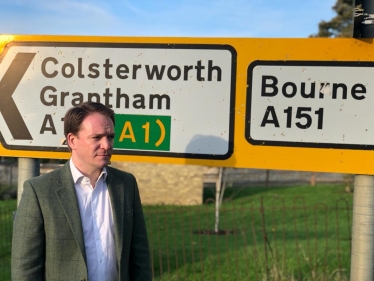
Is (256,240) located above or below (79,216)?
below

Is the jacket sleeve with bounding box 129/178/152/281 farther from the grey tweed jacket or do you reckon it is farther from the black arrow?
the black arrow

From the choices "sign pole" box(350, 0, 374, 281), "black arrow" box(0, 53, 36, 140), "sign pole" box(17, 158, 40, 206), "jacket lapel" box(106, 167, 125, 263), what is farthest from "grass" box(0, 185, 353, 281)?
"jacket lapel" box(106, 167, 125, 263)

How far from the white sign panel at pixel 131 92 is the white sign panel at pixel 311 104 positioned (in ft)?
0.51

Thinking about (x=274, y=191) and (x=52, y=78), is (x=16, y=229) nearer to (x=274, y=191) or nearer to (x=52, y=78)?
(x=52, y=78)

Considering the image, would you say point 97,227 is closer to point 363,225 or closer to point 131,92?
point 131,92

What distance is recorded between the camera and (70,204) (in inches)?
93.2

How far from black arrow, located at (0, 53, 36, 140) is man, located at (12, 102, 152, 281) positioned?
108cm

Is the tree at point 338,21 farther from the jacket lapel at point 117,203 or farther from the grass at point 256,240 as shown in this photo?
the jacket lapel at point 117,203

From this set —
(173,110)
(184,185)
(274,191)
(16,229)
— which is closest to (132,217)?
(16,229)

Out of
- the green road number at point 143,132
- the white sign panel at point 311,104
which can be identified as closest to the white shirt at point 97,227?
the green road number at point 143,132

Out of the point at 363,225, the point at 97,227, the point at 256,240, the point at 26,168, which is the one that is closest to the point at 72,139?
the point at 97,227

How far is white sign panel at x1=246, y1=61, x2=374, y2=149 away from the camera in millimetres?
3025

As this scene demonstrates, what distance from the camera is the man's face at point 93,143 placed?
94.7 inches

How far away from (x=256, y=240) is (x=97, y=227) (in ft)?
37.2
